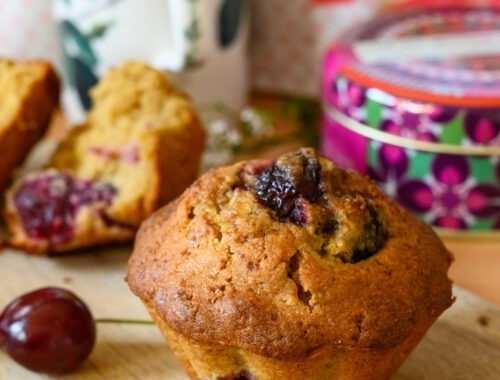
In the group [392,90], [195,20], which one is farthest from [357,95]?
[195,20]

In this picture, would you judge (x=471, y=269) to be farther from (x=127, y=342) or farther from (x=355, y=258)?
(x=127, y=342)

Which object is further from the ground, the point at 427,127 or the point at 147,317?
the point at 427,127

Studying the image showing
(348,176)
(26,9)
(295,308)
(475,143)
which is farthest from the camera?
(26,9)

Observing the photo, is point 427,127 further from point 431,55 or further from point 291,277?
point 291,277

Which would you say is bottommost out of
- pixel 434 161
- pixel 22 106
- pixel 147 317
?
pixel 147 317

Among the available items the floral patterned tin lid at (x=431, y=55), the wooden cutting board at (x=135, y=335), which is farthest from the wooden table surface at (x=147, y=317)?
the floral patterned tin lid at (x=431, y=55)

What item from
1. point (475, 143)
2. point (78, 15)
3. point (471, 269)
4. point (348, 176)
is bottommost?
point (471, 269)

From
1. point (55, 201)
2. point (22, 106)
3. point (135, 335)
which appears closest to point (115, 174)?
point (55, 201)
